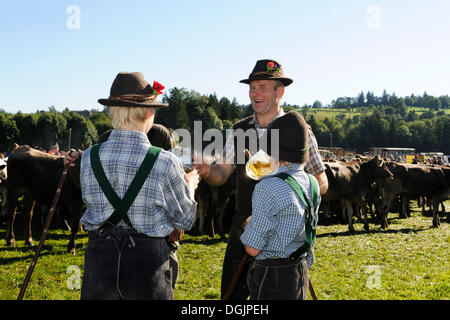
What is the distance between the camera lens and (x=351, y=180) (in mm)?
13969

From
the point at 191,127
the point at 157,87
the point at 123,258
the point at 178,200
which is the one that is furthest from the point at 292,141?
the point at 191,127

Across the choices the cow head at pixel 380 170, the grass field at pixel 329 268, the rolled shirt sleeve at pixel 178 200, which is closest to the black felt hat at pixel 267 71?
the rolled shirt sleeve at pixel 178 200

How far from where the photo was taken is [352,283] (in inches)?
292

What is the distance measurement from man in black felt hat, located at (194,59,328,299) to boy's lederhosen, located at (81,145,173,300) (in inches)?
47.8

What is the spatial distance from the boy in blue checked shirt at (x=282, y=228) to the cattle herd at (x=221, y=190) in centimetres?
649

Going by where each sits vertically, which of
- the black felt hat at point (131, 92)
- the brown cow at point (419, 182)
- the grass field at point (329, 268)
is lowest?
the grass field at point (329, 268)

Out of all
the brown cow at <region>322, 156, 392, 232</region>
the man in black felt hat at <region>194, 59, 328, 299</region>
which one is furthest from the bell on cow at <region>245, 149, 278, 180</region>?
the brown cow at <region>322, 156, 392, 232</region>

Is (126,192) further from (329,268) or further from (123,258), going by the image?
(329,268)

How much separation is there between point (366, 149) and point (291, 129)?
463 feet

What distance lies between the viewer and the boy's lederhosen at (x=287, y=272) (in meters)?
2.75

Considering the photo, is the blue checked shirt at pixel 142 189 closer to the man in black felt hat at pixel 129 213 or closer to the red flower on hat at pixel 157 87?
the man in black felt hat at pixel 129 213

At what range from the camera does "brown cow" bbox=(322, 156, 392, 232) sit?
13.5 meters

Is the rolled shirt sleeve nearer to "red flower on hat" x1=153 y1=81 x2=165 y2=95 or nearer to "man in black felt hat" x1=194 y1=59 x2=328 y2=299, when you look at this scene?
"red flower on hat" x1=153 y1=81 x2=165 y2=95

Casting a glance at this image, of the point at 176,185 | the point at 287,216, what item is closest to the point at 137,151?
the point at 176,185
